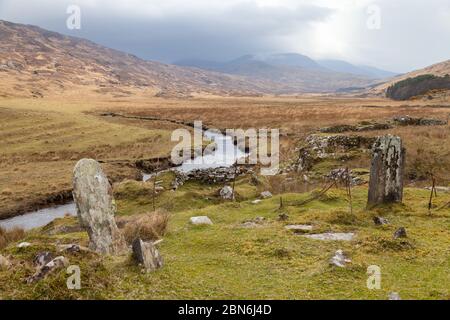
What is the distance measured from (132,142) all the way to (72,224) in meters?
38.0

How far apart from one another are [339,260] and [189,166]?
3750 cm

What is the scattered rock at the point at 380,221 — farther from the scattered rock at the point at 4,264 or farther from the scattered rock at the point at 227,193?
the scattered rock at the point at 4,264

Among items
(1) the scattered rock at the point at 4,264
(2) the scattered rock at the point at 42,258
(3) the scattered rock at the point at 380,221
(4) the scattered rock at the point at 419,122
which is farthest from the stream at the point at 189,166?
(3) the scattered rock at the point at 380,221

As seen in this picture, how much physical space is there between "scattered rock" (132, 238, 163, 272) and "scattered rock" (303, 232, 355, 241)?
618 centimetres

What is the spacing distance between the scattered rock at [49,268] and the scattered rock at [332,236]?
859cm

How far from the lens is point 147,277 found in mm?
11008

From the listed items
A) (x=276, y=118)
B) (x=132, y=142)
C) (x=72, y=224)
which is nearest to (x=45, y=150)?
(x=132, y=142)

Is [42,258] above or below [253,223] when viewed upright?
above

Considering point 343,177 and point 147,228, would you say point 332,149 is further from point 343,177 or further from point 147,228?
point 147,228

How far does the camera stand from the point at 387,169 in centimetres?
1914

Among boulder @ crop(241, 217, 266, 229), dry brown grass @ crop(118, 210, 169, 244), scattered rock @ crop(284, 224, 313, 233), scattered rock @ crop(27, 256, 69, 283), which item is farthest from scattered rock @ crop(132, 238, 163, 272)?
boulder @ crop(241, 217, 266, 229)

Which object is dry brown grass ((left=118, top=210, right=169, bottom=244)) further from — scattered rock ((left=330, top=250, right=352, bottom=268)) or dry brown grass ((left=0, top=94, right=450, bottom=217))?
dry brown grass ((left=0, top=94, right=450, bottom=217))

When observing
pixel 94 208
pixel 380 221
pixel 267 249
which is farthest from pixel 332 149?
pixel 94 208

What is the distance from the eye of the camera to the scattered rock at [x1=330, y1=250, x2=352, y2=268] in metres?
12.2
